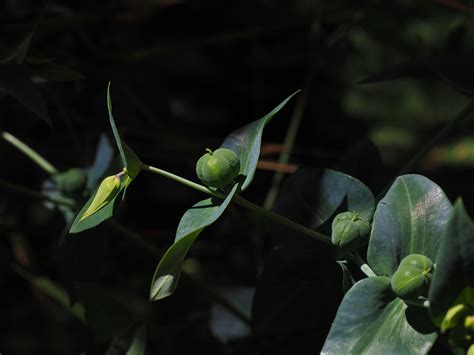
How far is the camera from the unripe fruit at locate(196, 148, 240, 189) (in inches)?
22.0

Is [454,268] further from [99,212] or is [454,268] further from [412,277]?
[99,212]

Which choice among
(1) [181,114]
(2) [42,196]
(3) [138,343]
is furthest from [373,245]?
(1) [181,114]

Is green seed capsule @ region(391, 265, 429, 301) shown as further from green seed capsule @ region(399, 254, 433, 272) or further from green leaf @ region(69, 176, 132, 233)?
green leaf @ region(69, 176, 132, 233)

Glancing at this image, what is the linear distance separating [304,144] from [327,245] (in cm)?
62

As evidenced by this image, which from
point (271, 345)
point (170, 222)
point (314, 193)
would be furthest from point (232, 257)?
point (314, 193)

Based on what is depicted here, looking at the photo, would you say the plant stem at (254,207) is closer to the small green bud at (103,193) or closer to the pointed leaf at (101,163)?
the small green bud at (103,193)

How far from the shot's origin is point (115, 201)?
0.60m

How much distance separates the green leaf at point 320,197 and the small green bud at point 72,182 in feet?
0.76

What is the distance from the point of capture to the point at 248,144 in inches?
24.3

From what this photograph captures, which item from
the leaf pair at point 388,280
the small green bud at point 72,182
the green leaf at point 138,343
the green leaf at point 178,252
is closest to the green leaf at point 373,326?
the leaf pair at point 388,280

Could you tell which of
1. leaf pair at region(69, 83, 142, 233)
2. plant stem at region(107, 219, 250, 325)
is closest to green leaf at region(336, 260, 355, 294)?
leaf pair at region(69, 83, 142, 233)

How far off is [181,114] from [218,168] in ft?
2.33

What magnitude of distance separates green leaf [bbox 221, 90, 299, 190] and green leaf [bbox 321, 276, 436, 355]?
0.12 m

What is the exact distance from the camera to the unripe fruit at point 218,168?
559mm
